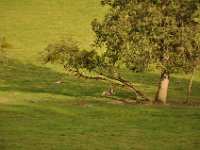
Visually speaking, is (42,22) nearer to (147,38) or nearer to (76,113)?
(147,38)

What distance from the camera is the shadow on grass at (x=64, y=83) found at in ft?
149

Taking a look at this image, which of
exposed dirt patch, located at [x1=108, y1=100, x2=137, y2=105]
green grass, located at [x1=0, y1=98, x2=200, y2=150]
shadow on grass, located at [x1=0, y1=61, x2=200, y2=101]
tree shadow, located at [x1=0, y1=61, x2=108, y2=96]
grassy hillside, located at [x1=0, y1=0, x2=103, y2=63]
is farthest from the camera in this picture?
grassy hillside, located at [x1=0, y1=0, x2=103, y2=63]

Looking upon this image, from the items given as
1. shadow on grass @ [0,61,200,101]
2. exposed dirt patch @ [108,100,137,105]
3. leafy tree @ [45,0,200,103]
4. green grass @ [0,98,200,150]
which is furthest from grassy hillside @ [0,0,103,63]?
green grass @ [0,98,200,150]

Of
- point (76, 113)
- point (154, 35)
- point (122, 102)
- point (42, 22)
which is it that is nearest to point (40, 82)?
point (122, 102)

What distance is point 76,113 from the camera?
32.5 m

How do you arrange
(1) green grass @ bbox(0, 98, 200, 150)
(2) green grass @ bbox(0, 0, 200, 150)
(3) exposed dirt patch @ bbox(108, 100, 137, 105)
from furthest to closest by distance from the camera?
(3) exposed dirt patch @ bbox(108, 100, 137, 105) → (2) green grass @ bbox(0, 0, 200, 150) → (1) green grass @ bbox(0, 98, 200, 150)

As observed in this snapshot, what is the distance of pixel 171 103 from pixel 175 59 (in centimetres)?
404

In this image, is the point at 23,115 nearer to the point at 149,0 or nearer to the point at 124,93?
the point at 149,0

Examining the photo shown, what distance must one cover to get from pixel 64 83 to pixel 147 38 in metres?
14.2

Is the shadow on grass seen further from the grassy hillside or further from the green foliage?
the grassy hillside

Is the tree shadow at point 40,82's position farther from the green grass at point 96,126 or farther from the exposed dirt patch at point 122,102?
the green grass at point 96,126

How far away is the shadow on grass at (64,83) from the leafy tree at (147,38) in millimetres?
5370

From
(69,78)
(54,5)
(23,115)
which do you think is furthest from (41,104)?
(54,5)

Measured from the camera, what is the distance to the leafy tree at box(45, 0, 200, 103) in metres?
37.2
